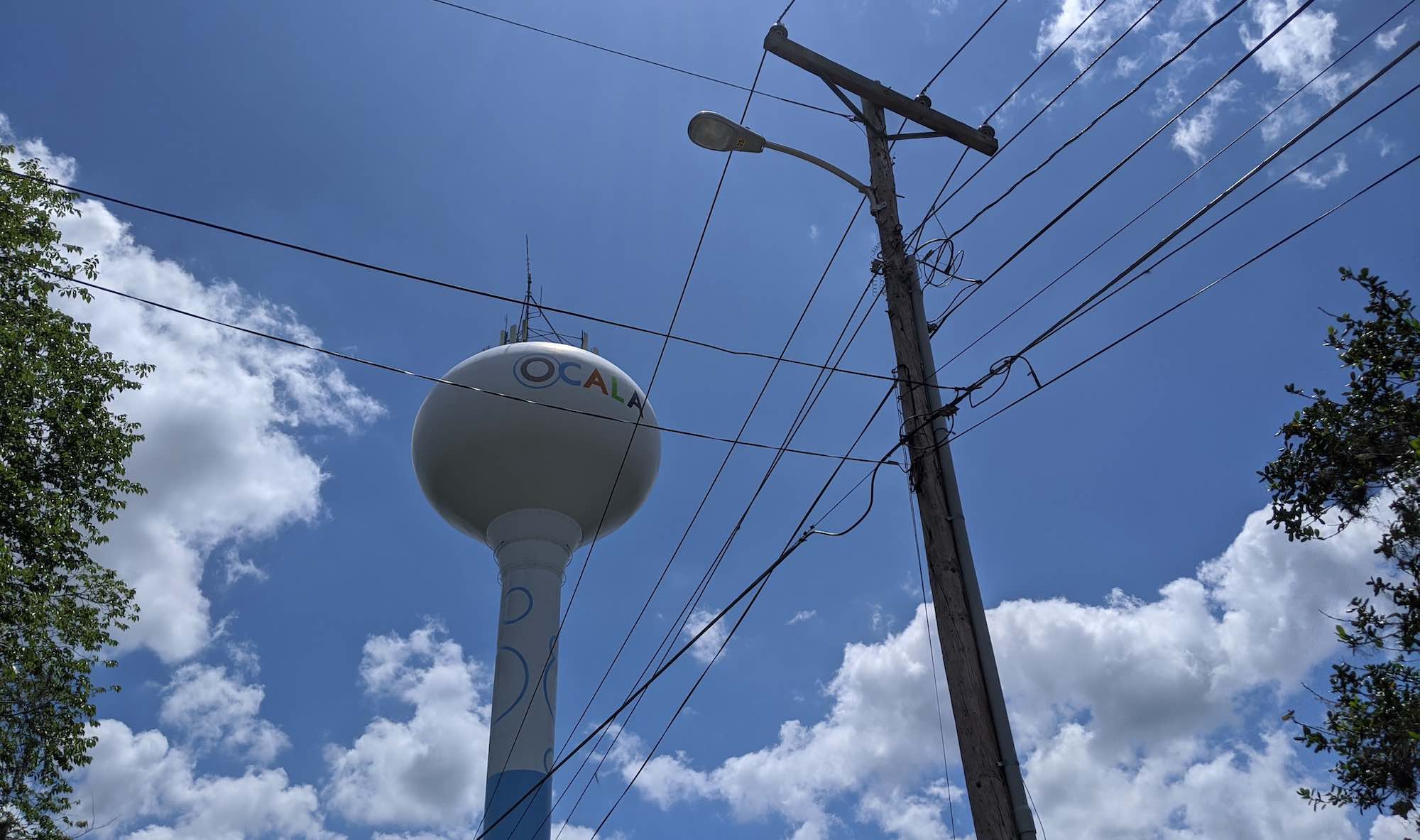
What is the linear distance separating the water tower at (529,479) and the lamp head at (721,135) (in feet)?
32.5

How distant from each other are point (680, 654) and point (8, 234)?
11.1 meters

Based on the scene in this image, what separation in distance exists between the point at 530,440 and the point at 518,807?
5889mm

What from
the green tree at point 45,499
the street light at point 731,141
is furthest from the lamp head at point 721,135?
the green tree at point 45,499

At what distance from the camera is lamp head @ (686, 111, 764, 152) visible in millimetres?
7961

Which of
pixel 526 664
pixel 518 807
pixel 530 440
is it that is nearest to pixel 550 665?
pixel 526 664

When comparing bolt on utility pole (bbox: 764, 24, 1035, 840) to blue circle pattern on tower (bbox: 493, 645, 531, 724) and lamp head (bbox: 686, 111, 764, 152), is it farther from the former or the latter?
blue circle pattern on tower (bbox: 493, 645, 531, 724)

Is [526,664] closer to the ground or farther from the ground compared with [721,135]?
farther from the ground

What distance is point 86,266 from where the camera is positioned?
599 inches

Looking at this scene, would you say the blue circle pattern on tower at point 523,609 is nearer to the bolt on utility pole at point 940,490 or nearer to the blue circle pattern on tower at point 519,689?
the blue circle pattern on tower at point 519,689

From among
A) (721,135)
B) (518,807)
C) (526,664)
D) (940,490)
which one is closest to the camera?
(940,490)

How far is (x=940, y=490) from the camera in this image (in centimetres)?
681

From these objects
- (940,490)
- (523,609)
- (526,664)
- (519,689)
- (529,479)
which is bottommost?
(940,490)

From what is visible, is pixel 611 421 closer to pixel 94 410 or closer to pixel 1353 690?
pixel 94 410

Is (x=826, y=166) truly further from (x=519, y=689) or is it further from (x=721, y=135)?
(x=519, y=689)
